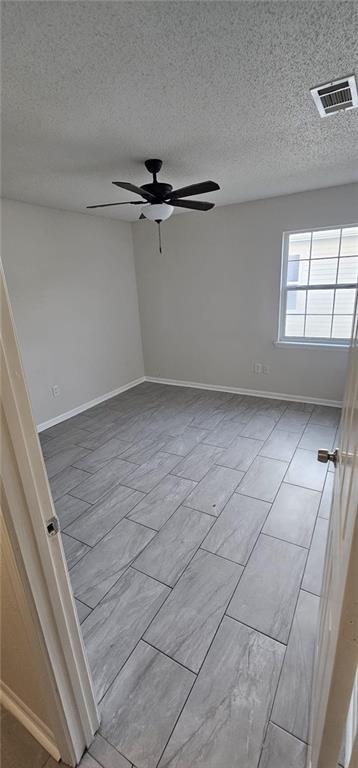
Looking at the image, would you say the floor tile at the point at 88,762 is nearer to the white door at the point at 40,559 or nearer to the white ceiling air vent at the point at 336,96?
the white door at the point at 40,559

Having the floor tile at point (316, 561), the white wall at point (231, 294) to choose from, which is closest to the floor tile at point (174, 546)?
the floor tile at point (316, 561)

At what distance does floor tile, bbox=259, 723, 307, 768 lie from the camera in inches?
40.9

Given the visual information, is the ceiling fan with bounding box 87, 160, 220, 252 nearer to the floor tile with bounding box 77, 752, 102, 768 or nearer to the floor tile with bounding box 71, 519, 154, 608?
the floor tile with bounding box 71, 519, 154, 608

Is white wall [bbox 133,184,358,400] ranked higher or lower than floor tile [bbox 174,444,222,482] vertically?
higher

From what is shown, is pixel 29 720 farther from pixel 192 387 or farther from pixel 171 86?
pixel 192 387

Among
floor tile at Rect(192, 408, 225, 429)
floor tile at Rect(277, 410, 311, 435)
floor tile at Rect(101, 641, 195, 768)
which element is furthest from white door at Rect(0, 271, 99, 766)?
floor tile at Rect(277, 410, 311, 435)

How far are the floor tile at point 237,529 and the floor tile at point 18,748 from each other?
108 centimetres

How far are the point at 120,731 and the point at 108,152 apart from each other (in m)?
3.01

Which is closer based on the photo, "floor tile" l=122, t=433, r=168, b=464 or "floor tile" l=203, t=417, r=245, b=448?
Result: "floor tile" l=122, t=433, r=168, b=464

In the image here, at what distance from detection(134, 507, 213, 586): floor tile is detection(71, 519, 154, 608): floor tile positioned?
0.26 ft

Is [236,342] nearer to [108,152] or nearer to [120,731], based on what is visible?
[108,152]

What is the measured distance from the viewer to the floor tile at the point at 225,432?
3119 mm

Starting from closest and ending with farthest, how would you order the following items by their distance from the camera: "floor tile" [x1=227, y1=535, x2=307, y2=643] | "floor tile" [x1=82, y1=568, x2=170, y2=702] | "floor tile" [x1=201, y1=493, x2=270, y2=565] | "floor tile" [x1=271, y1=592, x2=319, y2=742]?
1. "floor tile" [x1=271, y1=592, x2=319, y2=742]
2. "floor tile" [x1=82, y1=568, x2=170, y2=702]
3. "floor tile" [x1=227, y1=535, x2=307, y2=643]
4. "floor tile" [x1=201, y1=493, x2=270, y2=565]

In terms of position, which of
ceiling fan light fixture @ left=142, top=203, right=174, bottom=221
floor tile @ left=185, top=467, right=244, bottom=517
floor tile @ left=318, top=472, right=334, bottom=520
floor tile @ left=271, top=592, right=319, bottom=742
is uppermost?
ceiling fan light fixture @ left=142, top=203, right=174, bottom=221
